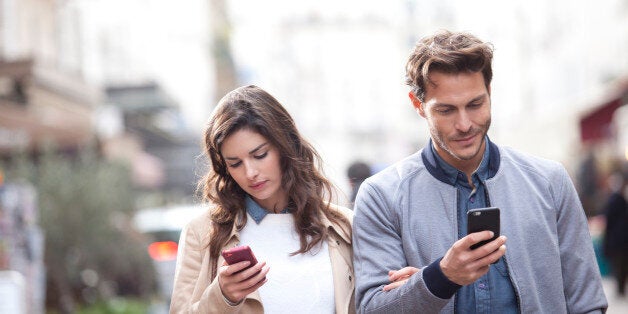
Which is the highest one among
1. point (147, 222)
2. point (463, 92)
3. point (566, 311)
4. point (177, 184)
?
point (463, 92)

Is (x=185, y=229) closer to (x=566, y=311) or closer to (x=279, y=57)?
(x=566, y=311)

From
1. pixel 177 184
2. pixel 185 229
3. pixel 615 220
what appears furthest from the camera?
pixel 177 184

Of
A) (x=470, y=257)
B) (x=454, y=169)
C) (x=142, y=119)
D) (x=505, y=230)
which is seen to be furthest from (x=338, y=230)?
(x=142, y=119)

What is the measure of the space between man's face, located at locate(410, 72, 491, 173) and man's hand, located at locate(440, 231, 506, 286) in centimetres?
40

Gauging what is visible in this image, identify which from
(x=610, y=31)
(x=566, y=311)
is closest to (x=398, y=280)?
(x=566, y=311)

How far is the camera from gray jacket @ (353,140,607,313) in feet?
10.4

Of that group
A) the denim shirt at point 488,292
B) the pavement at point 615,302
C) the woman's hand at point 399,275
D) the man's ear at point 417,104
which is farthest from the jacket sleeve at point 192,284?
the pavement at point 615,302

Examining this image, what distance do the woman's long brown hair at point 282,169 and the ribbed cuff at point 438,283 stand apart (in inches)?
33.9

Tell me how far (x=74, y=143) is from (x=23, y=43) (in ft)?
17.2

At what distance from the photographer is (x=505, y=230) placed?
3188mm

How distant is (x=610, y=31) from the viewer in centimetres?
2959

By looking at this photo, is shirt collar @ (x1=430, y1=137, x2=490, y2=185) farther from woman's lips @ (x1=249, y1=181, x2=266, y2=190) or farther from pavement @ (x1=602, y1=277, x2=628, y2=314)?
pavement @ (x1=602, y1=277, x2=628, y2=314)

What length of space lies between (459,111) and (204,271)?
1171 millimetres

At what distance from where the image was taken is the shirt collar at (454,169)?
327 centimetres
